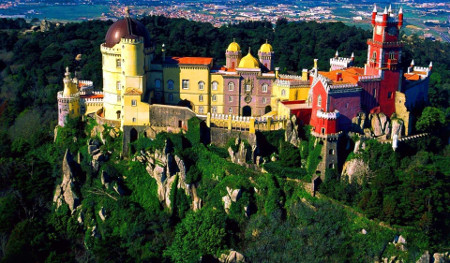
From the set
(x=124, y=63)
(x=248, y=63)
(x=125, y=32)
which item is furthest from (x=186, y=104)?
(x=125, y=32)

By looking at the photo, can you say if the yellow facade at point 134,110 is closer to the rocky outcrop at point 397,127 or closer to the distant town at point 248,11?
the rocky outcrop at point 397,127

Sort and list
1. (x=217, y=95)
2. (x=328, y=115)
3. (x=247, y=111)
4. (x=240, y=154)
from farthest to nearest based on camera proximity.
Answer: (x=247, y=111) < (x=217, y=95) < (x=240, y=154) < (x=328, y=115)

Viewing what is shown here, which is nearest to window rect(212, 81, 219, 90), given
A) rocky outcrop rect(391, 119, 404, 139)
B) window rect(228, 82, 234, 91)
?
window rect(228, 82, 234, 91)

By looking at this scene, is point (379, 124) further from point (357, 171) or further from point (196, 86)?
point (196, 86)

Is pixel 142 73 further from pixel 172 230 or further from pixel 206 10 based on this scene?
pixel 206 10

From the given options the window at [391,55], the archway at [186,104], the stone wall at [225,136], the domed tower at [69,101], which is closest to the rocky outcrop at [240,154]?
the stone wall at [225,136]

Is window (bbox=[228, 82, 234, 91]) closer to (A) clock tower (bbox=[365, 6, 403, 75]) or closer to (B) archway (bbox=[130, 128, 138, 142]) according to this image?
(B) archway (bbox=[130, 128, 138, 142])
